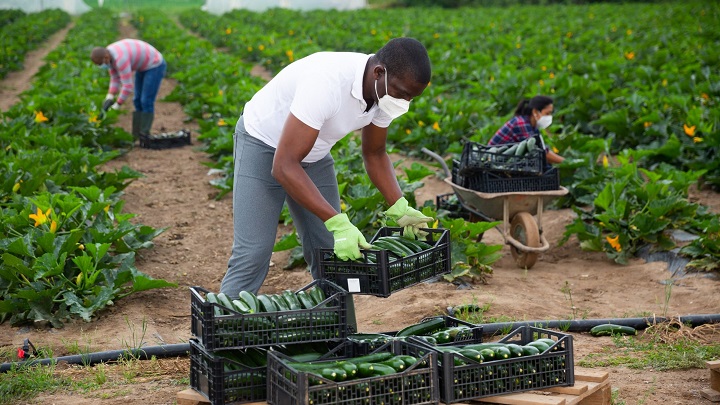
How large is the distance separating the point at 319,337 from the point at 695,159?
22.1ft

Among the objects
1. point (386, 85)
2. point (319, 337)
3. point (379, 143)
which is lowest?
point (319, 337)

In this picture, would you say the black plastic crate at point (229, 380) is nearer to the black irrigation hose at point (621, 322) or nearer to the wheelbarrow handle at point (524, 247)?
the black irrigation hose at point (621, 322)

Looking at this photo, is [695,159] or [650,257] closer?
[650,257]

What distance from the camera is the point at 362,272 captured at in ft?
13.4

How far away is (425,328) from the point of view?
439cm

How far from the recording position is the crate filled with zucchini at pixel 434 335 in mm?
4039

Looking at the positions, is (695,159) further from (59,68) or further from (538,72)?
(59,68)

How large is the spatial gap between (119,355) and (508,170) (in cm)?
338

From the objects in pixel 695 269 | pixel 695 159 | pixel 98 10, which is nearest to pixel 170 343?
pixel 695 269

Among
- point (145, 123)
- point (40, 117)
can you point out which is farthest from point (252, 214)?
point (145, 123)

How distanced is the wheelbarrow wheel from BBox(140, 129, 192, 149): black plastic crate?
255 inches

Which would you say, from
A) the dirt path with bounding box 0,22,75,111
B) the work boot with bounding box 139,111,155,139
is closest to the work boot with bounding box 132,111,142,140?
the work boot with bounding box 139,111,155,139

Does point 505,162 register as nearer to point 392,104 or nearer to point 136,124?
point 392,104

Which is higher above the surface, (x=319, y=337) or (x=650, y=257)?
(x=319, y=337)
